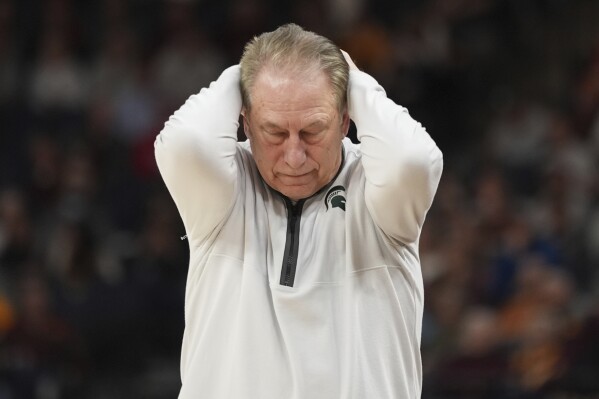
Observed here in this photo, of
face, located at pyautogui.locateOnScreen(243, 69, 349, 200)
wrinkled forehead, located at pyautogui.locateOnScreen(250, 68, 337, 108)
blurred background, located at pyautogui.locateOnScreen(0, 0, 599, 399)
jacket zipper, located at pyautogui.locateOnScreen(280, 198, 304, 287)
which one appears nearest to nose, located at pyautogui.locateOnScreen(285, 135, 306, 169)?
face, located at pyautogui.locateOnScreen(243, 69, 349, 200)

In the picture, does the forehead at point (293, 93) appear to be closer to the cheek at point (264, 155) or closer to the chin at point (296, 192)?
the cheek at point (264, 155)

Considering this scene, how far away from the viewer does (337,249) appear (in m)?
3.43

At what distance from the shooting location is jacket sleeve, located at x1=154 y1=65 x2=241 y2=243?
10.7 ft

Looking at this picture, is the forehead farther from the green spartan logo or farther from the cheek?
the green spartan logo

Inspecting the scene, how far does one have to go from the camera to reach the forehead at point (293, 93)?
10.8 ft

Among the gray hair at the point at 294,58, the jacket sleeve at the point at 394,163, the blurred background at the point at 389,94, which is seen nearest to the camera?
the jacket sleeve at the point at 394,163

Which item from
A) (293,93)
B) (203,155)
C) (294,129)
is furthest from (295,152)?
(203,155)

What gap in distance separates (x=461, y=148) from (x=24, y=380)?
4373 mm

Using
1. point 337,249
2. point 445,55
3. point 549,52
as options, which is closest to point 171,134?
point 337,249

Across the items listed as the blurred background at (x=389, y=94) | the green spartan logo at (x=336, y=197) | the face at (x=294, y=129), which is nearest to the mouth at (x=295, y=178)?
the face at (x=294, y=129)

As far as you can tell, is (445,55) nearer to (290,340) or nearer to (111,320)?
(111,320)

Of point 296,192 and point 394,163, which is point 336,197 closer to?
point 296,192

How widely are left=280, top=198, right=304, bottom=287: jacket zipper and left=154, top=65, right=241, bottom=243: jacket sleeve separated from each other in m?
0.22

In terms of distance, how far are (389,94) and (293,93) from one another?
602 cm
